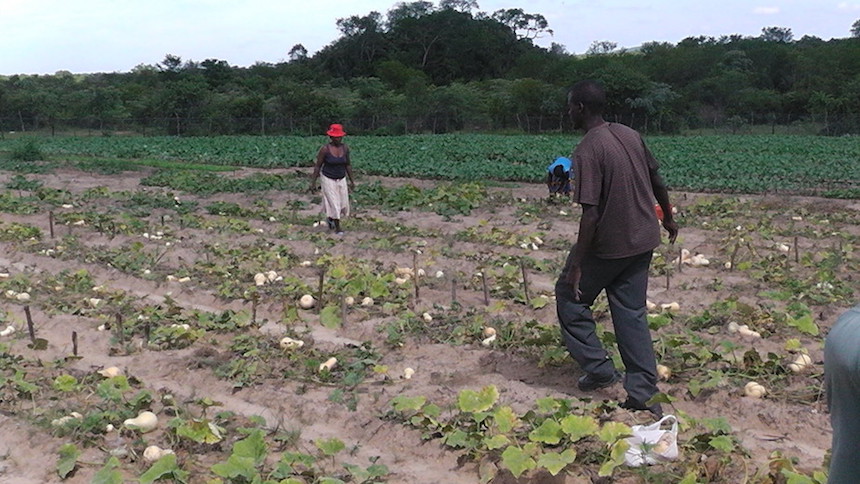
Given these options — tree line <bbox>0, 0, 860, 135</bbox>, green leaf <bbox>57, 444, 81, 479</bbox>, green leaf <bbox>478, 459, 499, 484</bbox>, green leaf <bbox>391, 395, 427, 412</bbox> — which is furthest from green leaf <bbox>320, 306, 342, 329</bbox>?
tree line <bbox>0, 0, 860, 135</bbox>

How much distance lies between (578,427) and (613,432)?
0.53 feet

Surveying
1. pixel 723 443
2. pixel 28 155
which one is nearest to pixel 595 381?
pixel 723 443

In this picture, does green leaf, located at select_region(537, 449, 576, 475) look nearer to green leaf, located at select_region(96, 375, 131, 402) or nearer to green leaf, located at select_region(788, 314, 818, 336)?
green leaf, located at select_region(96, 375, 131, 402)

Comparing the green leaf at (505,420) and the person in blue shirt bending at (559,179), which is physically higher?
the person in blue shirt bending at (559,179)

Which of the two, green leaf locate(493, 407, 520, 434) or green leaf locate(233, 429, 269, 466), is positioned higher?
green leaf locate(493, 407, 520, 434)

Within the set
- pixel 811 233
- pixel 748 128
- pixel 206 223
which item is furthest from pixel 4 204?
pixel 748 128

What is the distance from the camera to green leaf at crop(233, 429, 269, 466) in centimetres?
366

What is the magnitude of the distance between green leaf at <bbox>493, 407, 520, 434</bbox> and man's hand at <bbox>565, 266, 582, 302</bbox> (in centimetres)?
72

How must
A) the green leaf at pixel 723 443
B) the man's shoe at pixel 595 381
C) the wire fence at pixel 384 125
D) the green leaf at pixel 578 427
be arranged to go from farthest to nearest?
the wire fence at pixel 384 125 < the man's shoe at pixel 595 381 < the green leaf at pixel 578 427 < the green leaf at pixel 723 443

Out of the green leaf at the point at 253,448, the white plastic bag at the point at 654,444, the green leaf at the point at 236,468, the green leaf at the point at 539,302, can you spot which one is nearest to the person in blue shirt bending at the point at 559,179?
the green leaf at the point at 539,302

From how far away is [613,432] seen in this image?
3.63 meters

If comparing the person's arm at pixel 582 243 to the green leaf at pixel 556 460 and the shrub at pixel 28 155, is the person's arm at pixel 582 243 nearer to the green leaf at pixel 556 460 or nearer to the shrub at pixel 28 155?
the green leaf at pixel 556 460

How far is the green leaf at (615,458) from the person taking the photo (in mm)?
3459

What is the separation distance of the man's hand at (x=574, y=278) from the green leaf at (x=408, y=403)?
93 cm
